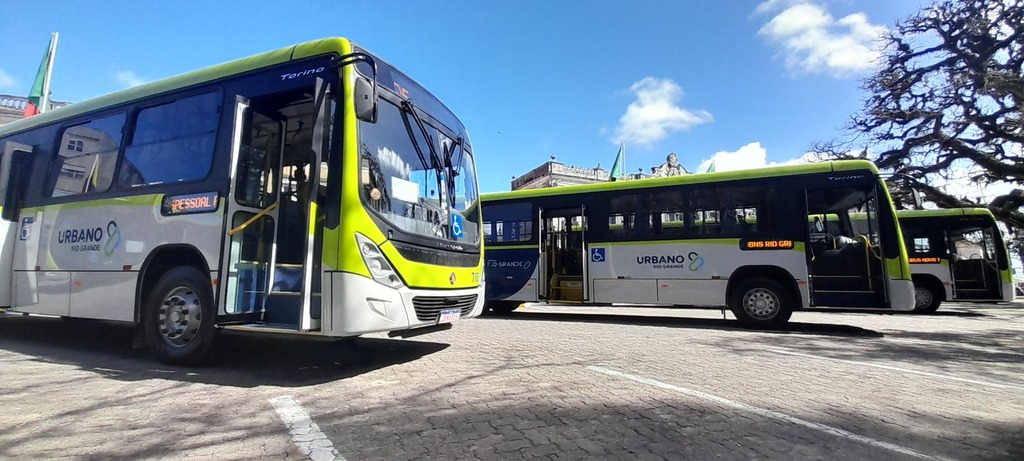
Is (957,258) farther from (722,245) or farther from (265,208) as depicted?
(265,208)

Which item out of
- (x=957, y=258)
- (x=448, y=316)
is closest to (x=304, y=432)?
(x=448, y=316)

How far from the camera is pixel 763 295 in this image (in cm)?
974

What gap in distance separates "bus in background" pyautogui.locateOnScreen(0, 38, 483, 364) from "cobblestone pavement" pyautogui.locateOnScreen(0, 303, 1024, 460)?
638mm

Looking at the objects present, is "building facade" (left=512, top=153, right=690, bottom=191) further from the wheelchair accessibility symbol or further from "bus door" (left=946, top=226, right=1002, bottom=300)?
the wheelchair accessibility symbol

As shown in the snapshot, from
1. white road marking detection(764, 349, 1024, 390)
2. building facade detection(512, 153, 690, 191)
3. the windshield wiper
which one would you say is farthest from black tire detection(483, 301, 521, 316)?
building facade detection(512, 153, 690, 191)

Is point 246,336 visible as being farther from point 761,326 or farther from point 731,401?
point 761,326

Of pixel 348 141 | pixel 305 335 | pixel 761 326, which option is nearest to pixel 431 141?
pixel 348 141

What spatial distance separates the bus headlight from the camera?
4.66 m

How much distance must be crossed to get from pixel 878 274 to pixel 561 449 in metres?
8.50

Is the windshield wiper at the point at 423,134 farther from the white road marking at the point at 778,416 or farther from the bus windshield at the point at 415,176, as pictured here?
the white road marking at the point at 778,416

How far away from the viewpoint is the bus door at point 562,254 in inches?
470

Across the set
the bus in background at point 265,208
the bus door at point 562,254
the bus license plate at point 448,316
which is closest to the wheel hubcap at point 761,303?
the bus door at point 562,254

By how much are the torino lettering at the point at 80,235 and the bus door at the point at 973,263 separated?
2007cm

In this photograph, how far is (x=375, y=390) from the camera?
4656 millimetres
